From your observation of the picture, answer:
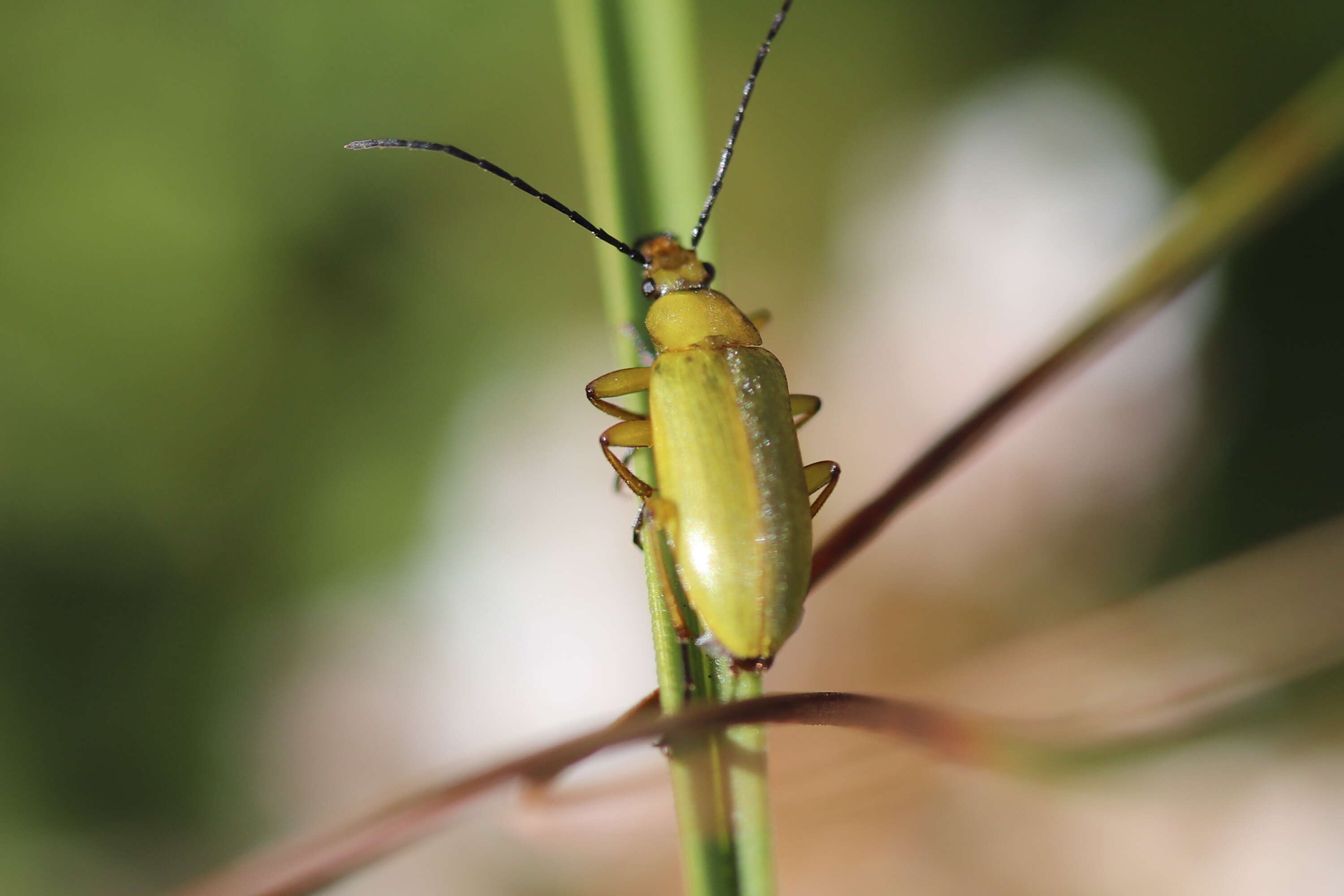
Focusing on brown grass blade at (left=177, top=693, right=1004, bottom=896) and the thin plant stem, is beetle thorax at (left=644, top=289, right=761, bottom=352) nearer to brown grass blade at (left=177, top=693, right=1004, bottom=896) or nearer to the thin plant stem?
the thin plant stem

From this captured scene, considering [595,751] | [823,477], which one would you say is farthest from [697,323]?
[595,751]

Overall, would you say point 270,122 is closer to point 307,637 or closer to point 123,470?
point 123,470

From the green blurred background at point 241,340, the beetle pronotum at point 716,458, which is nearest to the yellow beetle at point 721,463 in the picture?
the beetle pronotum at point 716,458

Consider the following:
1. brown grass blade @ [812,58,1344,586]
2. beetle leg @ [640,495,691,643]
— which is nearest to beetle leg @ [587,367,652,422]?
beetle leg @ [640,495,691,643]

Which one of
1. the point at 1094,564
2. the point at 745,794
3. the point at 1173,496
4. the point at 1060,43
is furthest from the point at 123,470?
the point at 1060,43

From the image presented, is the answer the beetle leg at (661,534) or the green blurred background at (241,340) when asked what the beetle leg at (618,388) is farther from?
the green blurred background at (241,340)
